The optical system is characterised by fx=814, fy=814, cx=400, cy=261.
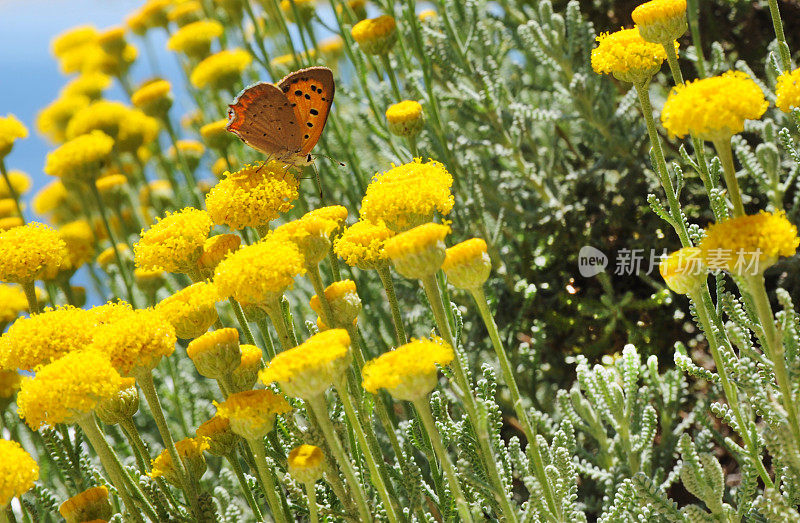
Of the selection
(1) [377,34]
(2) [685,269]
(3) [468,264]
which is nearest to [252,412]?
(3) [468,264]

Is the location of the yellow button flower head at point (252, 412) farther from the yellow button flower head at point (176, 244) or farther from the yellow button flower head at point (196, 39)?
the yellow button flower head at point (196, 39)

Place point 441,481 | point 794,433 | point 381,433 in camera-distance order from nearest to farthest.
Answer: point 794,433 < point 441,481 < point 381,433

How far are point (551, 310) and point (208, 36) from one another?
54.1 inches

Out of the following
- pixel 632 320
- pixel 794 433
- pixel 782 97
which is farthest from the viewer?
pixel 632 320

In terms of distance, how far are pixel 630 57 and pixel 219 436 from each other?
804 mm

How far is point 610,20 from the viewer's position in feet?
7.64

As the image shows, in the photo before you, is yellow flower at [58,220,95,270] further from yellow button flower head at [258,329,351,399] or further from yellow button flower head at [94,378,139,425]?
yellow button flower head at [258,329,351,399]

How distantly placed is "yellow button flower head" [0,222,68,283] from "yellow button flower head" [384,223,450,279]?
0.79 m

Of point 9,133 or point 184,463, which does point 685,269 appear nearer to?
point 184,463

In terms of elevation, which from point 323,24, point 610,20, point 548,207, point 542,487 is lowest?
point 542,487

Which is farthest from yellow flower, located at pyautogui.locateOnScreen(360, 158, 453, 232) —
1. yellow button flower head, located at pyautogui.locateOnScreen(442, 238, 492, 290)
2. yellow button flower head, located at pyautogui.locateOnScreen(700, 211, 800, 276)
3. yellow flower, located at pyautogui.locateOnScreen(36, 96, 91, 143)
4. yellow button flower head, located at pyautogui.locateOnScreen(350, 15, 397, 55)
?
yellow flower, located at pyautogui.locateOnScreen(36, 96, 91, 143)

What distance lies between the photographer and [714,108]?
87 cm

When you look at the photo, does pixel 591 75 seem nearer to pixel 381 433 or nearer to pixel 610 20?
pixel 610 20

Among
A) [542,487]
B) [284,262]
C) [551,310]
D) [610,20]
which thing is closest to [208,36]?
[610,20]
